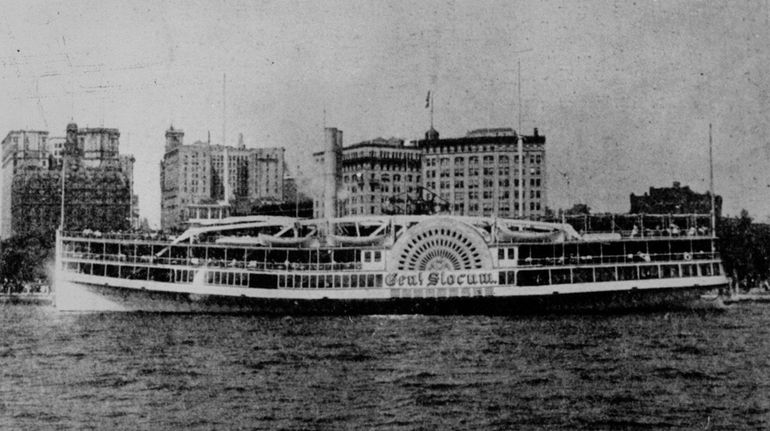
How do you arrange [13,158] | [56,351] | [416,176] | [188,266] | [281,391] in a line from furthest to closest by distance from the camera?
[13,158] → [416,176] → [188,266] → [56,351] → [281,391]

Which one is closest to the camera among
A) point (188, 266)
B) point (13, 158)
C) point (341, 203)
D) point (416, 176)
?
point (188, 266)

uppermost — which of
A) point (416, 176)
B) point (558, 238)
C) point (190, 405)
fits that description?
point (416, 176)

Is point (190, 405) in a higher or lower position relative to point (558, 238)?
lower

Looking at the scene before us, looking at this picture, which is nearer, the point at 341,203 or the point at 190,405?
the point at 190,405

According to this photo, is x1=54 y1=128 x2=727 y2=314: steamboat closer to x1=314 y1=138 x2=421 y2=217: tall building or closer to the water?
the water

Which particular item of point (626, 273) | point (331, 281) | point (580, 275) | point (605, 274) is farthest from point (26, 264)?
point (626, 273)

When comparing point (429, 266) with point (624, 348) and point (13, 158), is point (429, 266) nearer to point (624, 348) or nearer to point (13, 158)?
point (624, 348)

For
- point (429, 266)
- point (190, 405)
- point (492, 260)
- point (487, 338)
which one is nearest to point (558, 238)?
point (492, 260)

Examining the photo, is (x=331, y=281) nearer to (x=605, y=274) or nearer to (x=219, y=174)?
(x=605, y=274)
